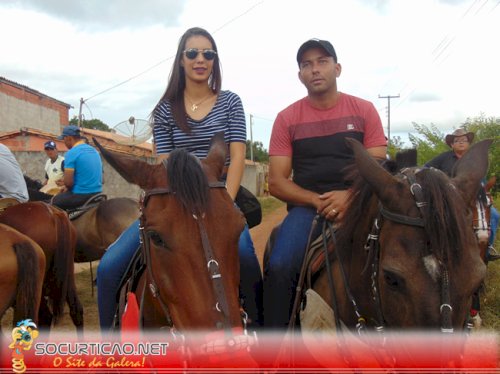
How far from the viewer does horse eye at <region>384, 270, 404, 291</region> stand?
78.8 inches

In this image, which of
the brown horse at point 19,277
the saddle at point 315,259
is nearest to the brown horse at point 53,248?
the brown horse at point 19,277

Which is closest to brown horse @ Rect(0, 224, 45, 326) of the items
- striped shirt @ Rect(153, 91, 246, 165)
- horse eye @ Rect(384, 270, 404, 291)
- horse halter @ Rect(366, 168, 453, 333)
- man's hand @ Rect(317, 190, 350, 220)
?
striped shirt @ Rect(153, 91, 246, 165)

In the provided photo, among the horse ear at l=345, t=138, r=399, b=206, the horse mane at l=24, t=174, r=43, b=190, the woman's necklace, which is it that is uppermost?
the woman's necklace

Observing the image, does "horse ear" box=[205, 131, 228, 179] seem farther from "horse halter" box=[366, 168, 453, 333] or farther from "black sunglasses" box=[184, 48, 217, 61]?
"horse halter" box=[366, 168, 453, 333]

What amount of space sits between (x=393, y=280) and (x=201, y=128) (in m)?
1.77

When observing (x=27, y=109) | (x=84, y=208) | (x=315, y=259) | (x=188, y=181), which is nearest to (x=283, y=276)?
(x=315, y=259)

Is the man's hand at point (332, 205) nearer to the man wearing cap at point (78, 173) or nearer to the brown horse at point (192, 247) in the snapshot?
the brown horse at point (192, 247)

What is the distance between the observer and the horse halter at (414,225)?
186cm

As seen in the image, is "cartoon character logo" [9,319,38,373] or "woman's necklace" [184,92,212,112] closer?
"cartoon character logo" [9,319,38,373]

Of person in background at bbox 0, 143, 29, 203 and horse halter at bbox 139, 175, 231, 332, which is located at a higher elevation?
person in background at bbox 0, 143, 29, 203

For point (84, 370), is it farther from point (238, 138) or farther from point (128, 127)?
point (128, 127)

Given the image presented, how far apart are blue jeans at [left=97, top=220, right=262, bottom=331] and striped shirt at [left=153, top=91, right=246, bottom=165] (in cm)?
67

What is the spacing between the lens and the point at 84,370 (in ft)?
8.58

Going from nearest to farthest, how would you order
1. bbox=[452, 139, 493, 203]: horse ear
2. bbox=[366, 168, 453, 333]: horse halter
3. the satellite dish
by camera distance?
bbox=[366, 168, 453, 333]: horse halter
bbox=[452, 139, 493, 203]: horse ear
the satellite dish
